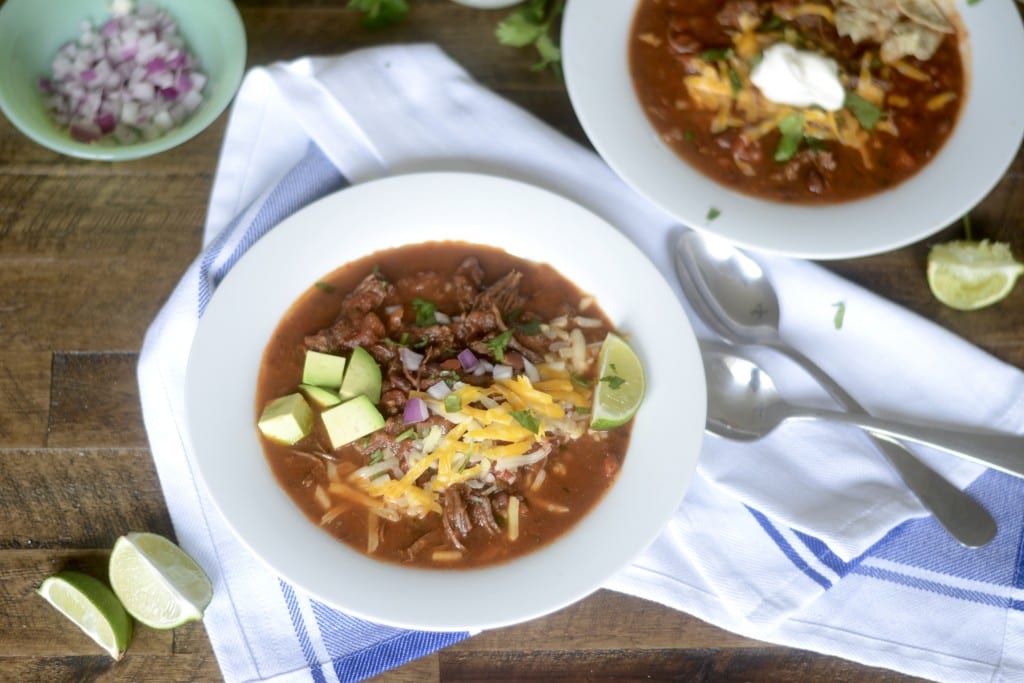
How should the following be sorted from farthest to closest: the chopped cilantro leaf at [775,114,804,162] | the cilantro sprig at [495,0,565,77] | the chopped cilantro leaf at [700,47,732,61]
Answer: the cilantro sprig at [495,0,565,77]
the chopped cilantro leaf at [700,47,732,61]
the chopped cilantro leaf at [775,114,804,162]

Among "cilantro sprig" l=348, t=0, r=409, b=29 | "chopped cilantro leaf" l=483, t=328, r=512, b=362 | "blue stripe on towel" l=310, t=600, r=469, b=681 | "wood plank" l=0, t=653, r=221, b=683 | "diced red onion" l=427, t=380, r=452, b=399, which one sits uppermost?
"cilantro sprig" l=348, t=0, r=409, b=29

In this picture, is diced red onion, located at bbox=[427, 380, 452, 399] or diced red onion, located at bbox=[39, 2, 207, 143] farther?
diced red onion, located at bbox=[39, 2, 207, 143]

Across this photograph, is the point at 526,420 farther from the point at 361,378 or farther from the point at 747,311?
the point at 747,311

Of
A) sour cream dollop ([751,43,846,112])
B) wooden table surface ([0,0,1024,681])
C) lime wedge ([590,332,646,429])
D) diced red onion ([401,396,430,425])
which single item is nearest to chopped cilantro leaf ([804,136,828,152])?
sour cream dollop ([751,43,846,112])

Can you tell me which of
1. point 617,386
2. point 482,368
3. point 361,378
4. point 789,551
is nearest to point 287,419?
point 361,378

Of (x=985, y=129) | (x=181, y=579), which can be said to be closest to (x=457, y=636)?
(x=181, y=579)

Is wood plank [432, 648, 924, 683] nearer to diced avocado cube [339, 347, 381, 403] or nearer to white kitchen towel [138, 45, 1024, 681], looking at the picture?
white kitchen towel [138, 45, 1024, 681]
